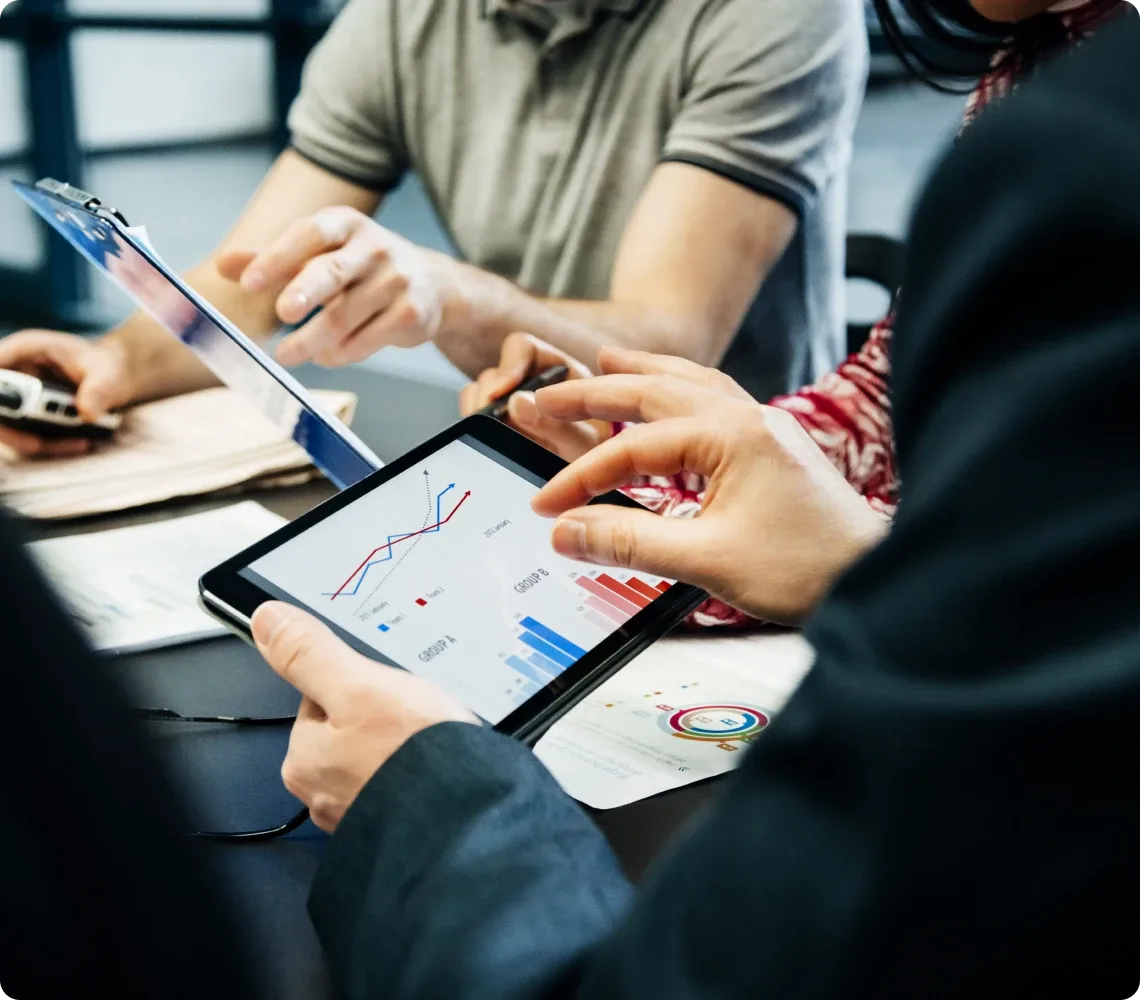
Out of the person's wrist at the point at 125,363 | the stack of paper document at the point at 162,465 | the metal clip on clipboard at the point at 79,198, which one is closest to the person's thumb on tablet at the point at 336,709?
the metal clip on clipboard at the point at 79,198

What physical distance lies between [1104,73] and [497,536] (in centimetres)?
48

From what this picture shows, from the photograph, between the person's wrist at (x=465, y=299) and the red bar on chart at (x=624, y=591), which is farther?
the person's wrist at (x=465, y=299)

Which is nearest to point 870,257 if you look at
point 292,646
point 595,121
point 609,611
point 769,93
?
point 769,93

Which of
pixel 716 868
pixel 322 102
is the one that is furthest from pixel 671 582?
pixel 322 102

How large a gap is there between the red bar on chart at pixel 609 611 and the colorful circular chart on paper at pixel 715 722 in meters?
0.08

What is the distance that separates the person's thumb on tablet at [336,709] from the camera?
1.66ft

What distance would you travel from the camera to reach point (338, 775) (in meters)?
0.52

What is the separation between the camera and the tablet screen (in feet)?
→ 2.01

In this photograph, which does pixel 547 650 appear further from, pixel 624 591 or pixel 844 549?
pixel 844 549

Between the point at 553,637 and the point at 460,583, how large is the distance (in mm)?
65

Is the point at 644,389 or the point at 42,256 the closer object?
the point at 644,389

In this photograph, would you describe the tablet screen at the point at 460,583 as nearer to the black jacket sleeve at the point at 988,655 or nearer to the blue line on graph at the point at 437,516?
the blue line on graph at the point at 437,516

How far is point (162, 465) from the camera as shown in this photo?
1.04 meters

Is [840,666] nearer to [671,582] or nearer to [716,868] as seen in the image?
[716,868]
